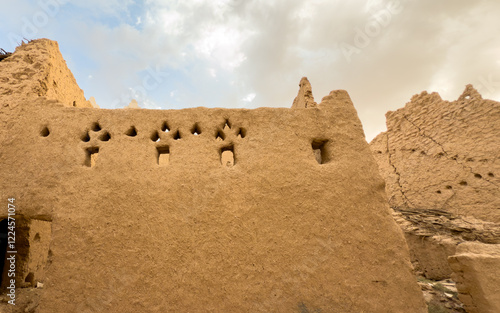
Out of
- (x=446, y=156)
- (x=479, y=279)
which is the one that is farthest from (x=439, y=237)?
(x=446, y=156)

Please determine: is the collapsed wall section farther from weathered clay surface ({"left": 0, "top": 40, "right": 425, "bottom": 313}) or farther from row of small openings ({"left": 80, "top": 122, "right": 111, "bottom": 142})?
row of small openings ({"left": 80, "top": 122, "right": 111, "bottom": 142})

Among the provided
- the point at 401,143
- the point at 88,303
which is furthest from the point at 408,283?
the point at 401,143

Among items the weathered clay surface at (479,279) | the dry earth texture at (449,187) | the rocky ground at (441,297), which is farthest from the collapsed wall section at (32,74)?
the rocky ground at (441,297)

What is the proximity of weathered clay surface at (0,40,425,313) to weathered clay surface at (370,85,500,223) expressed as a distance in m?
4.36

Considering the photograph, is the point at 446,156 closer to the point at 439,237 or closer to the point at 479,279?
the point at 439,237

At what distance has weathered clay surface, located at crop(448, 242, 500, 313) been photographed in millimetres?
2986

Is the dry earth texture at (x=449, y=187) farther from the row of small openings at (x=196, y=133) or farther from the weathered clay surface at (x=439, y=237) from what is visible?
the row of small openings at (x=196, y=133)

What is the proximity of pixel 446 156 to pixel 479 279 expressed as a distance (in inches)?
180

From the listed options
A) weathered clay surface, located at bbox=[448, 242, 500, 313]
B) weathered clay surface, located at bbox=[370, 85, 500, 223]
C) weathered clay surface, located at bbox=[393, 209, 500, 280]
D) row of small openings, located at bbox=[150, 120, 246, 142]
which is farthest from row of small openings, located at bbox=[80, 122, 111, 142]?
weathered clay surface, located at bbox=[370, 85, 500, 223]

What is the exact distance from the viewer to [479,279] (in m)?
3.06

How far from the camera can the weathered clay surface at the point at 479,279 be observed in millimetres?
2986

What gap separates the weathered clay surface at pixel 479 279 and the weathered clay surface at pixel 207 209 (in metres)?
0.78

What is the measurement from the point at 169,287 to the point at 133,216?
974 millimetres

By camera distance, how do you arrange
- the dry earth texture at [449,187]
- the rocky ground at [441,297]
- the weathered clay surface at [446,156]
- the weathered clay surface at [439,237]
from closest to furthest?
the dry earth texture at [449,187] → the rocky ground at [441,297] → the weathered clay surface at [439,237] → the weathered clay surface at [446,156]
